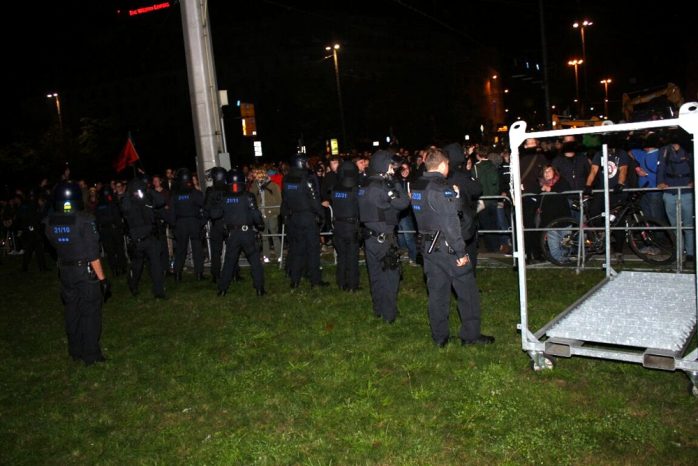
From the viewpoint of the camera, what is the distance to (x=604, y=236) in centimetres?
1055

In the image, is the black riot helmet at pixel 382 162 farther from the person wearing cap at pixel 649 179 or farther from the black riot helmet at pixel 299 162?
the person wearing cap at pixel 649 179

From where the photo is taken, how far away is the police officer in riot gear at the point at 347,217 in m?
9.46

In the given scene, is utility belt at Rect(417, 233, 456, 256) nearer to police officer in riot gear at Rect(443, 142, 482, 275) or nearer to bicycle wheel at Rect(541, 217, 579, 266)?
police officer in riot gear at Rect(443, 142, 482, 275)

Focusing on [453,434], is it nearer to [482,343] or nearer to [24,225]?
[482,343]

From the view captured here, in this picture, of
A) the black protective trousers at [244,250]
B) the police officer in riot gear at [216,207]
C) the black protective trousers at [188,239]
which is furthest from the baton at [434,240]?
the black protective trousers at [188,239]

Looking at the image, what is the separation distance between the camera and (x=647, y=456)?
4562mm

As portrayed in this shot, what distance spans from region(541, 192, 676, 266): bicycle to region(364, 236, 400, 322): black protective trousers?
334cm

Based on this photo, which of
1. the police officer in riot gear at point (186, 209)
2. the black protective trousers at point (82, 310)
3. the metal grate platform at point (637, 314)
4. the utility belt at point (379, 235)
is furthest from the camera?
the police officer in riot gear at point (186, 209)

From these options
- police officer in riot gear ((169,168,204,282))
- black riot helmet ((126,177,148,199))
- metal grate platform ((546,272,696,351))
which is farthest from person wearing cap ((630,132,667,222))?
black riot helmet ((126,177,148,199))

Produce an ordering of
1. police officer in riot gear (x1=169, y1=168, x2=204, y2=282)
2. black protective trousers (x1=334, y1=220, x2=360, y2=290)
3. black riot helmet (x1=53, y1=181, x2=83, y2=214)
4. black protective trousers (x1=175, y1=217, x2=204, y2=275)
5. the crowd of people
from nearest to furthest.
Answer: the crowd of people
black riot helmet (x1=53, y1=181, x2=83, y2=214)
black protective trousers (x1=334, y1=220, x2=360, y2=290)
police officer in riot gear (x1=169, y1=168, x2=204, y2=282)
black protective trousers (x1=175, y1=217, x2=204, y2=275)

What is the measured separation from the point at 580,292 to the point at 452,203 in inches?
133

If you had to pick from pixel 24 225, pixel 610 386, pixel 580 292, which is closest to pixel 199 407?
pixel 610 386

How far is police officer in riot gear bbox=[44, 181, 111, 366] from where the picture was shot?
7.38 metres

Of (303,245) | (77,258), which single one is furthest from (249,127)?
(77,258)
